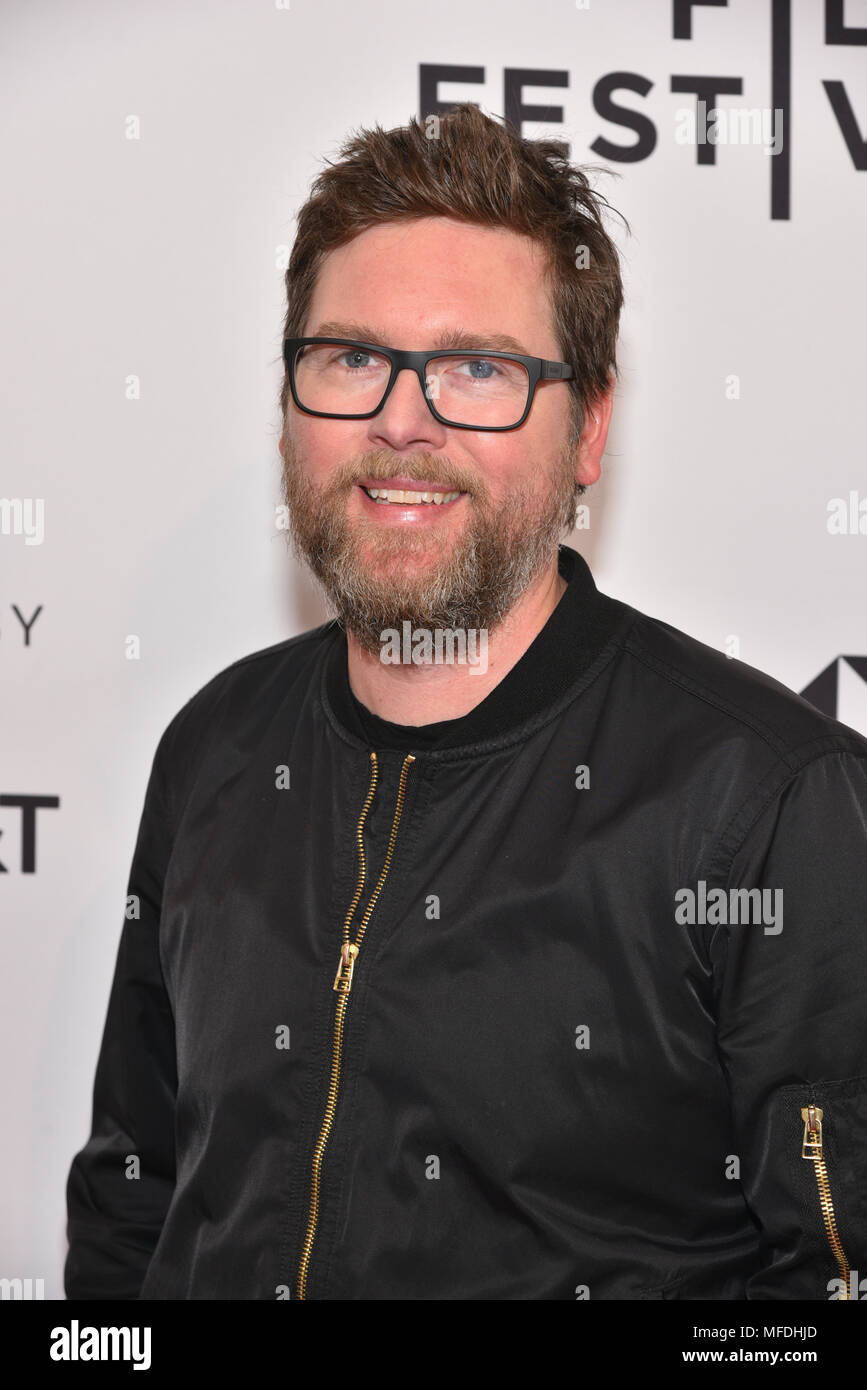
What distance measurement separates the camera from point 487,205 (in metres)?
1.36

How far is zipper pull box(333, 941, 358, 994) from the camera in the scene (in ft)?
4.08

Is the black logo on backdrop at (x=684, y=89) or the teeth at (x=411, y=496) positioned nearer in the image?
the teeth at (x=411, y=496)

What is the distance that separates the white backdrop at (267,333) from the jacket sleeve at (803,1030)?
73cm

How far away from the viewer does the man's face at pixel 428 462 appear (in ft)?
4.32

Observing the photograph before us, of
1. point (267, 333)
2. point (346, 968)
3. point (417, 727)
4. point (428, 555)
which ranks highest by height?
point (267, 333)

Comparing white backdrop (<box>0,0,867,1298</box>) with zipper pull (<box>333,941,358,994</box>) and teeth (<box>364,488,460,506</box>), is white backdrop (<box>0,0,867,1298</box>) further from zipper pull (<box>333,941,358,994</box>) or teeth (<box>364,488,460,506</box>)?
zipper pull (<box>333,941,358,994</box>)

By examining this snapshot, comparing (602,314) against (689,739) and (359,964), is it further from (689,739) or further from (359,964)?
(359,964)

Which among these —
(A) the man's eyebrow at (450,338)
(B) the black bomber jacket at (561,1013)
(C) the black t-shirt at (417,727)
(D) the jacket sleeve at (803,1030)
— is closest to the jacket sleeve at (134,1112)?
(B) the black bomber jacket at (561,1013)

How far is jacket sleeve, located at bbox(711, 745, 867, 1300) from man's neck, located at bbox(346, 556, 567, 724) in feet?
1.08

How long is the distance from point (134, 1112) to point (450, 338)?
0.95 metres

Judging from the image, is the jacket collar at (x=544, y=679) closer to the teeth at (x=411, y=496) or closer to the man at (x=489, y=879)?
the man at (x=489, y=879)
